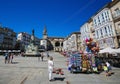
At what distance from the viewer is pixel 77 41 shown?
6128 cm

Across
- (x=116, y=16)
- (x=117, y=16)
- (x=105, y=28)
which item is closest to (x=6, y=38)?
(x=105, y=28)

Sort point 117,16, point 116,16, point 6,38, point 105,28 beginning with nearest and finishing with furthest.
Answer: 1. point 117,16
2. point 116,16
3. point 105,28
4. point 6,38

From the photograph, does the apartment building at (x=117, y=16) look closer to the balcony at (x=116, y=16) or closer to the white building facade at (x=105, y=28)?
the balcony at (x=116, y=16)

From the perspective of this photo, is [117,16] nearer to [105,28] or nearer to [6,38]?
[105,28]

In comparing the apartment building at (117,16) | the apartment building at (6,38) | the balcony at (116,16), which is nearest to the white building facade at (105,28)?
the apartment building at (117,16)

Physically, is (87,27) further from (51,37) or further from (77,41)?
(51,37)

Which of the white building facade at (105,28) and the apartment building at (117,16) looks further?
the white building facade at (105,28)

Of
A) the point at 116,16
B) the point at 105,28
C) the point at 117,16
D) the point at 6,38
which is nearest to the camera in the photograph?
the point at 117,16

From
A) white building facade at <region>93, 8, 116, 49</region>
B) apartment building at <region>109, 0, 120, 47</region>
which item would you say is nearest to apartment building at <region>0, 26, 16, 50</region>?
white building facade at <region>93, 8, 116, 49</region>

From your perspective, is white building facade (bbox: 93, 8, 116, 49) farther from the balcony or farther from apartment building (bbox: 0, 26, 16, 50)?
apartment building (bbox: 0, 26, 16, 50)

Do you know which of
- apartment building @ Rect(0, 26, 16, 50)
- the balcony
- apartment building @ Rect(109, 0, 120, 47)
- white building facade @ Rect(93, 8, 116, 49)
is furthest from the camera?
apartment building @ Rect(0, 26, 16, 50)

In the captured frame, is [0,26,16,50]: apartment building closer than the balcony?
No

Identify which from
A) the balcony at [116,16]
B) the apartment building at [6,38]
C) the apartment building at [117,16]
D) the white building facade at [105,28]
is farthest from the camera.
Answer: the apartment building at [6,38]

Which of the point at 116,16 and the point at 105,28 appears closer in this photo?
the point at 116,16
